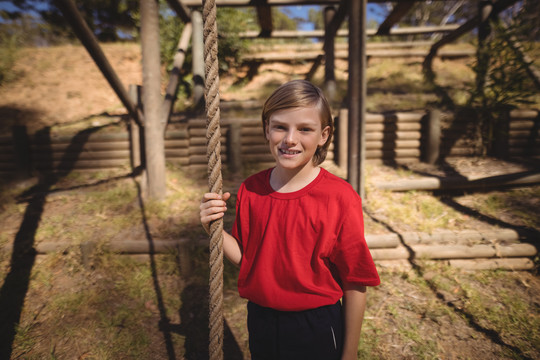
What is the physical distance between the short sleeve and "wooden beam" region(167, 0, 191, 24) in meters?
5.83

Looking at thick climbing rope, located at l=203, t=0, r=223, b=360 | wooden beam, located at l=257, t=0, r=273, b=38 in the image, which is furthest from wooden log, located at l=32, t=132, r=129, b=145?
thick climbing rope, located at l=203, t=0, r=223, b=360

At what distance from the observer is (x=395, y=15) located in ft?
20.3

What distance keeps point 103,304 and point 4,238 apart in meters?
1.81

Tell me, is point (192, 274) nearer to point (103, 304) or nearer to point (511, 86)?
point (103, 304)

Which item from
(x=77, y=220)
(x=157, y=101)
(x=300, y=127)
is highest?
(x=157, y=101)

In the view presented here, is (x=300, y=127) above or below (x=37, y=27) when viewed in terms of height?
below

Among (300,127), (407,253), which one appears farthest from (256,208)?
(407,253)

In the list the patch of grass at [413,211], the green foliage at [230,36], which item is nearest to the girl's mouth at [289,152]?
the patch of grass at [413,211]

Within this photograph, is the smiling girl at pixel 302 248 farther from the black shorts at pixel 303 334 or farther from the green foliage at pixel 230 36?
the green foliage at pixel 230 36

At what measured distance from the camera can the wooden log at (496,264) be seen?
10.9 feet

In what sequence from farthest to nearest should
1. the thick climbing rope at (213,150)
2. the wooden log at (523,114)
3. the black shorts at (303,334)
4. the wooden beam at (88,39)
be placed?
the wooden log at (523,114) < the wooden beam at (88,39) < the black shorts at (303,334) < the thick climbing rope at (213,150)

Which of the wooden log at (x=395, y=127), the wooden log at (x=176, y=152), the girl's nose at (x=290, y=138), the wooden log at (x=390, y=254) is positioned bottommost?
the wooden log at (x=390, y=254)

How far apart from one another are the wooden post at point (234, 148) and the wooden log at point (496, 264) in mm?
3828

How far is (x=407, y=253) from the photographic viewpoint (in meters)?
3.41
